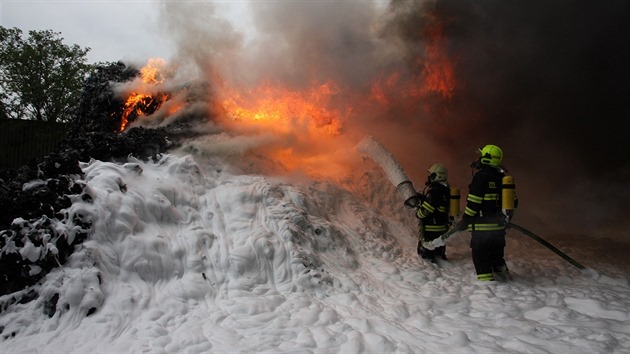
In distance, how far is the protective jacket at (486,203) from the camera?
591 centimetres

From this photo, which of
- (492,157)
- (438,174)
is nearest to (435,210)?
(438,174)

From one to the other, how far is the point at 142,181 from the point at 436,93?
357 inches

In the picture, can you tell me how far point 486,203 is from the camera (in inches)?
235

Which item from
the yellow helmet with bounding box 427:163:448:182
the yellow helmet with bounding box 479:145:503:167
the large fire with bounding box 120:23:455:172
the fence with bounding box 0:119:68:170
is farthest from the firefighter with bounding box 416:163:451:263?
the fence with bounding box 0:119:68:170

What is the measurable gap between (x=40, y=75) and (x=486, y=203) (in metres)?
21.2

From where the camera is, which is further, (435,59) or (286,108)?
(435,59)

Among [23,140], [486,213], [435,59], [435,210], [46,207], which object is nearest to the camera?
[46,207]

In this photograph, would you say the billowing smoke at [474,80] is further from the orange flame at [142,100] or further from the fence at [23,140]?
the fence at [23,140]

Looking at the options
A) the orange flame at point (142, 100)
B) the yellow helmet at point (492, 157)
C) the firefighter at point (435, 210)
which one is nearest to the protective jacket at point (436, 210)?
the firefighter at point (435, 210)

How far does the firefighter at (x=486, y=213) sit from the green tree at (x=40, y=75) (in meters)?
18.7

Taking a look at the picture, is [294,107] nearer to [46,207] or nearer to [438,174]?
[438,174]

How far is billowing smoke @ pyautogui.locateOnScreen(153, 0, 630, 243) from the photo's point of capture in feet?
33.8

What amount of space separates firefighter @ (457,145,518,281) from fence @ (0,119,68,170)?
17938mm

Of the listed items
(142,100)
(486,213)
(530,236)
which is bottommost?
(530,236)
